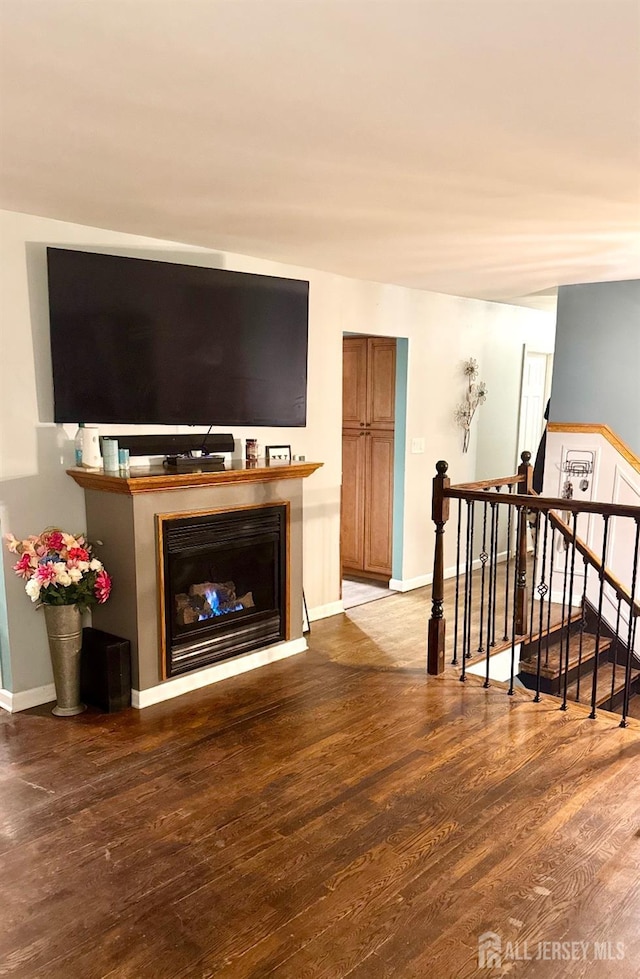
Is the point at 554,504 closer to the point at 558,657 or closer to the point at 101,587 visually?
the point at 558,657

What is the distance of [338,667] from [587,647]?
6.44ft

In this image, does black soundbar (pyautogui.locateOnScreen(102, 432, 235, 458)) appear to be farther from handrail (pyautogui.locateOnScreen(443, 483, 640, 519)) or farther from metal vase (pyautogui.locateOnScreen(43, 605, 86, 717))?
handrail (pyautogui.locateOnScreen(443, 483, 640, 519))

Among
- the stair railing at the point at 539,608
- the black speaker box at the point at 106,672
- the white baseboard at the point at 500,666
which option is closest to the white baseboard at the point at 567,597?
the stair railing at the point at 539,608

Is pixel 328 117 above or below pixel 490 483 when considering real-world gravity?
above

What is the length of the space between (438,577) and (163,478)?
1568mm

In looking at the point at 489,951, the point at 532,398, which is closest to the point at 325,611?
the point at 489,951

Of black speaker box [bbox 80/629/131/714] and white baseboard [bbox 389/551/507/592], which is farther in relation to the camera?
white baseboard [bbox 389/551/507/592]

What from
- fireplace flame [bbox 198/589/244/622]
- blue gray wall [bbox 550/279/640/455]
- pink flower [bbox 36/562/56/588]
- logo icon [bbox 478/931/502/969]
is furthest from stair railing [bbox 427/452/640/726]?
pink flower [bbox 36/562/56/588]

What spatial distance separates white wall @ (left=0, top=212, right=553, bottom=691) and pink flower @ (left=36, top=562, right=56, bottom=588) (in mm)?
285

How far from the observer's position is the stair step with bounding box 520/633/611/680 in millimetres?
4652

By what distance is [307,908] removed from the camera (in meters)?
2.23

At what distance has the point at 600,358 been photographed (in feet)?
17.3

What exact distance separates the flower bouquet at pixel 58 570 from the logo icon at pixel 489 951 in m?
2.20

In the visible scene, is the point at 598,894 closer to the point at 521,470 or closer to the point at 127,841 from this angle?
the point at 127,841
